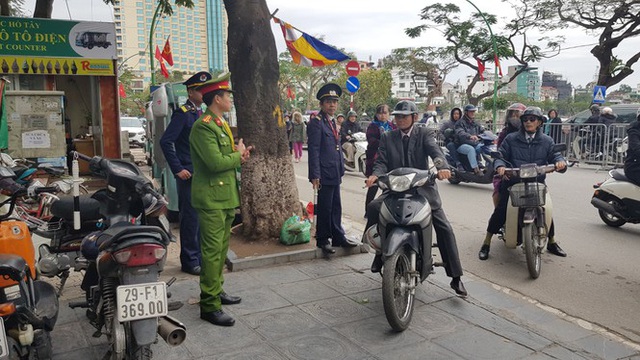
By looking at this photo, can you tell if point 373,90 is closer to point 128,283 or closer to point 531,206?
point 531,206

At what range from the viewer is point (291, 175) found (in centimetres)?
665

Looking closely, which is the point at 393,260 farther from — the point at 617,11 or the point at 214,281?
the point at 617,11

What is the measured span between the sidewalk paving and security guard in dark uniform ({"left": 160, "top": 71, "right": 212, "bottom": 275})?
→ 269 mm

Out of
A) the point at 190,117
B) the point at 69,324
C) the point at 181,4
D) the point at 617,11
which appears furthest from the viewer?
the point at 617,11

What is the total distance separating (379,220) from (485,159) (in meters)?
7.80

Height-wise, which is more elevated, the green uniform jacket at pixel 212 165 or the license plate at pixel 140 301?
the green uniform jacket at pixel 212 165

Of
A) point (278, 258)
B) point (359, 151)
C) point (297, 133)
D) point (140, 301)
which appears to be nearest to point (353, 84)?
point (359, 151)

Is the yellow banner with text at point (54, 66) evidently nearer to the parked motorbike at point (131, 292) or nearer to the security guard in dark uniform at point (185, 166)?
the security guard in dark uniform at point (185, 166)

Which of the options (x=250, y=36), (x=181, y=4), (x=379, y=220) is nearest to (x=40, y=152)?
(x=181, y=4)

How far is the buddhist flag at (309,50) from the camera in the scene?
8.59m

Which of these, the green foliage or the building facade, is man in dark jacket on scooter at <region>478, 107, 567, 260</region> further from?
A: the green foliage

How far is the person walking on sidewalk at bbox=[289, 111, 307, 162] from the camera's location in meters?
17.8

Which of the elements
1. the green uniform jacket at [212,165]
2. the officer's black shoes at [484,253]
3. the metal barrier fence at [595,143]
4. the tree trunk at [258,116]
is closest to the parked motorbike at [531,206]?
the officer's black shoes at [484,253]

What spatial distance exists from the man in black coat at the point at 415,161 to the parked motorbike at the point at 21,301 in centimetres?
262
